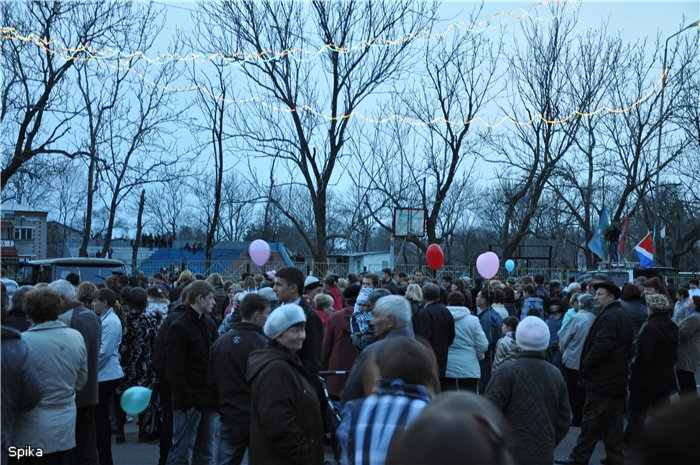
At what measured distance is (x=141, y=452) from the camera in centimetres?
882

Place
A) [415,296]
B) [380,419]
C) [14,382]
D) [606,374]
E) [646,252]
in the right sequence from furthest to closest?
[646,252], [415,296], [606,374], [14,382], [380,419]

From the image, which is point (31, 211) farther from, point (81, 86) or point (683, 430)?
point (683, 430)

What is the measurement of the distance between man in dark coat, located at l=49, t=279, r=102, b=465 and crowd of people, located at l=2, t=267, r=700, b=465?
17 millimetres

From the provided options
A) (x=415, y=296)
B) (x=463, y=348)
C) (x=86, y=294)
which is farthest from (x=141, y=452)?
(x=463, y=348)

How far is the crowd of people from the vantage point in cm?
327

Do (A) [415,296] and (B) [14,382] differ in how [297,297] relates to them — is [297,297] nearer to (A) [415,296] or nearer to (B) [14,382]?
(B) [14,382]

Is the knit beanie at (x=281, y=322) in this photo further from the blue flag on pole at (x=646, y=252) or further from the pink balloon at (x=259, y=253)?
the blue flag on pole at (x=646, y=252)

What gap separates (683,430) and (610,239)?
2459 cm

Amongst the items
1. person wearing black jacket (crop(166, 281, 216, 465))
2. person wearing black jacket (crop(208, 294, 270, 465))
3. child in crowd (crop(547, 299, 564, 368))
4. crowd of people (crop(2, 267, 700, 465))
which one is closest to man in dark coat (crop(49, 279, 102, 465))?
crowd of people (crop(2, 267, 700, 465))

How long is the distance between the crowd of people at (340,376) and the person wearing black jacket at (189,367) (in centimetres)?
1

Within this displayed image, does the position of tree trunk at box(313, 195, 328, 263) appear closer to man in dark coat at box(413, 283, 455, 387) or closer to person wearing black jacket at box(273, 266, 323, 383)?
man in dark coat at box(413, 283, 455, 387)

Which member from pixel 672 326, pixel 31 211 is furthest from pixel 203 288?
pixel 31 211

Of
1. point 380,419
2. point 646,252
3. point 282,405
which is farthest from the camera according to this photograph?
point 646,252

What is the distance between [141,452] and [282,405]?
16.6ft
